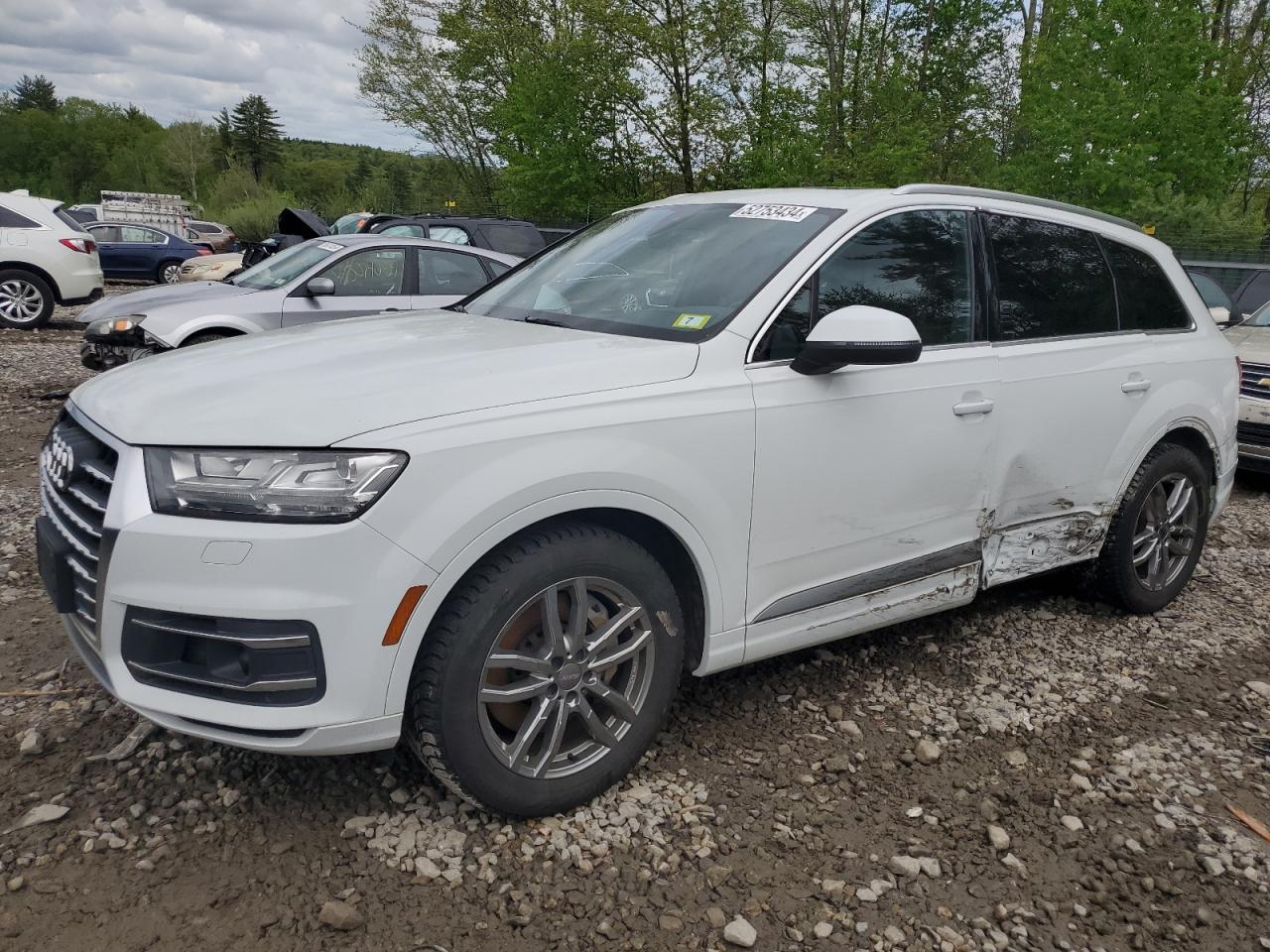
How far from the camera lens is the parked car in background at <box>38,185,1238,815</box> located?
218 cm

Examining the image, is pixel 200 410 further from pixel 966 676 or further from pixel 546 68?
pixel 546 68

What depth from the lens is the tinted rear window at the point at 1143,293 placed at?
161 inches

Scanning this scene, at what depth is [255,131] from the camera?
95562 millimetres

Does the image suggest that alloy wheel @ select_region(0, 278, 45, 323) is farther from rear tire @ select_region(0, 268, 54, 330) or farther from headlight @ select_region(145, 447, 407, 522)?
headlight @ select_region(145, 447, 407, 522)

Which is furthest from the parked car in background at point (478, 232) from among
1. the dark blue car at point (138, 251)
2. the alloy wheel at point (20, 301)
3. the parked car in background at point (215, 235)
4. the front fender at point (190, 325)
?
the parked car in background at point (215, 235)

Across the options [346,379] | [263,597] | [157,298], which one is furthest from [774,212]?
[157,298]

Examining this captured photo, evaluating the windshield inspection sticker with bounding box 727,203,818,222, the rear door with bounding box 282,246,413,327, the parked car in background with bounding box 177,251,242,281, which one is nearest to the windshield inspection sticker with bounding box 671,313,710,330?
the windshield inspection sticker with bounding box 727,203,818,222

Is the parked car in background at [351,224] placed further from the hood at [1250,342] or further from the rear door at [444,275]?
the hood at [1250,342]

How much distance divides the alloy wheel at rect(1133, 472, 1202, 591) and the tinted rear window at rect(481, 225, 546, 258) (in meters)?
9.87

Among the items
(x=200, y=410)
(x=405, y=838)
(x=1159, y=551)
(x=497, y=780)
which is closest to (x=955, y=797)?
(x=497, y=780)

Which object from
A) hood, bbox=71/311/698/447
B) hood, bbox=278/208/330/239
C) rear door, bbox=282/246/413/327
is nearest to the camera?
hood, bbox=71/311/698/447

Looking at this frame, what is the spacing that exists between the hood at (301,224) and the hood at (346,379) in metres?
10.0

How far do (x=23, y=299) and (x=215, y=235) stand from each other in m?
23.1

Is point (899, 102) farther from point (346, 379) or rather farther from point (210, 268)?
point (346, 379)
